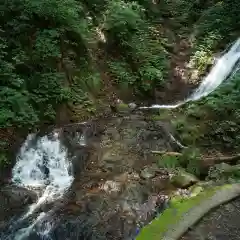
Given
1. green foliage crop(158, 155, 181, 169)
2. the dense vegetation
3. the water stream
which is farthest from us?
the dense vegetation

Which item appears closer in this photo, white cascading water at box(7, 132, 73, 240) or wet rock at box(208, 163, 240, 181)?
wet rock at box(208, 163, 240, 181)

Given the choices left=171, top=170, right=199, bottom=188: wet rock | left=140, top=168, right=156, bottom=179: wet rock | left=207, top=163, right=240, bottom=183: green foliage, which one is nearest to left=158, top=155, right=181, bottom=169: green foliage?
left=140, top=168, right=156, bottom=179: wet rock

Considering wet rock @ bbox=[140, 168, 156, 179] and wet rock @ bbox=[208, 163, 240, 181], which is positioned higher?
wet rock @ bbox=[208, 163, 240, 181]

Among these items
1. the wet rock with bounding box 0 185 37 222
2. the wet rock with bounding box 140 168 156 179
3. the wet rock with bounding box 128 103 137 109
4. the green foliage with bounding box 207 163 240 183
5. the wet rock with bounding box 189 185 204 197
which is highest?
the wet rock with bounding box 128 103 137 109

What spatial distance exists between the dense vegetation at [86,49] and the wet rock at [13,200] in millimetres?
798

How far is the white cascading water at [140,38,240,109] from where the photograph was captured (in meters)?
12.8

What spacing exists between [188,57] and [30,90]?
619 cm

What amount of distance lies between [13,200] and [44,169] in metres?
1.23

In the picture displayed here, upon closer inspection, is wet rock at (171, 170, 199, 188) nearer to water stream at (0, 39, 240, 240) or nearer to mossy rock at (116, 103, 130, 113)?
water stream at (0, 39, 240, 240)

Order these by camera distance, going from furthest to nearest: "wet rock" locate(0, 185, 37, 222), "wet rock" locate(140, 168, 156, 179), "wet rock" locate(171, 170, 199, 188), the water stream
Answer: "wet rock" locate(140, 168, 156, 179), "wet rock" locate(171, 170, 199, 188), "wet rock" locate(0, 185, 37, 222), the water stream

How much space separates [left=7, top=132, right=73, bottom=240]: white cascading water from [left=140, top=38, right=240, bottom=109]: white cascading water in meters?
4.15

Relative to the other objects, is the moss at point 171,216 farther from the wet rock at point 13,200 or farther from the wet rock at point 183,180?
the wet rock at point 13,200

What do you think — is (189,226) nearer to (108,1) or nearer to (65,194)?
(65,194)

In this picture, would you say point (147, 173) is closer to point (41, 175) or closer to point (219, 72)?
point (41, 175)
